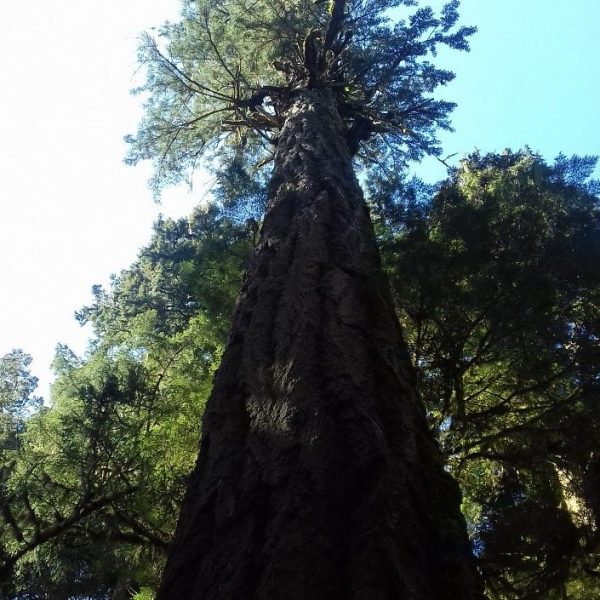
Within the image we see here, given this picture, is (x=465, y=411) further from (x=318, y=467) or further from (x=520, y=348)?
(x=318, y=467)

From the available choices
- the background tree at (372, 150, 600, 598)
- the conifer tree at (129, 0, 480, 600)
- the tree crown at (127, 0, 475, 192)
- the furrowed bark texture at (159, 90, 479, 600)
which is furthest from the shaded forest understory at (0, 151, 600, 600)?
the tree crown at (127, 0, 475, 192)

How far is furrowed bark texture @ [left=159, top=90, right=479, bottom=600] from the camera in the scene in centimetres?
198

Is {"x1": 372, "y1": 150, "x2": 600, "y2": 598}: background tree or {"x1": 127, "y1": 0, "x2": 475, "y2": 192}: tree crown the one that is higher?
{"x1": 127, "y1": 0, "x2": 475, "y2": 192}: tree crown

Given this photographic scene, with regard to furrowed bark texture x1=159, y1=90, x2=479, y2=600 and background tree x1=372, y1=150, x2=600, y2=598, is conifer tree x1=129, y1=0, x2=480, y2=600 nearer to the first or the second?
furrowed bark texture x1=159, y1=90, x2=479, y2=600

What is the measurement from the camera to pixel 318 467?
2.29m

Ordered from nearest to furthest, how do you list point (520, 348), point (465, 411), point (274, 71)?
point (520, 348)
point (465, 411)
point (274, 71)

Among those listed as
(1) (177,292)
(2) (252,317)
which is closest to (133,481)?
(2) (252,317)

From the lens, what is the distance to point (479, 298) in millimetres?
5570

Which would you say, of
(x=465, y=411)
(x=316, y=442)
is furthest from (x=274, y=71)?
(x=316, y=442)

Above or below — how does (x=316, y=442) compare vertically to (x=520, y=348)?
below

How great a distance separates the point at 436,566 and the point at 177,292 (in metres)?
16.8

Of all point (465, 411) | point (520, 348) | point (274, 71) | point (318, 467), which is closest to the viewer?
point (318, 467)

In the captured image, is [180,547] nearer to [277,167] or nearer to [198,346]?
[277,167]

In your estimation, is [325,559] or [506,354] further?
[506,354]
